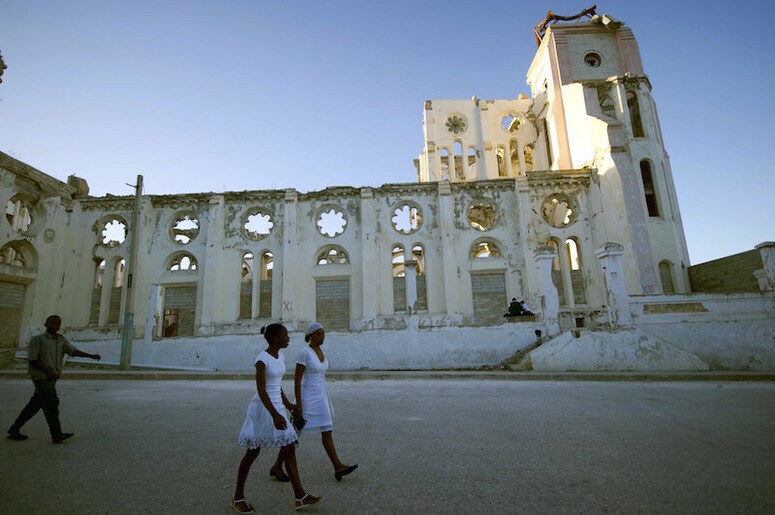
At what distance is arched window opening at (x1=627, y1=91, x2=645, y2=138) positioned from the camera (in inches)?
798

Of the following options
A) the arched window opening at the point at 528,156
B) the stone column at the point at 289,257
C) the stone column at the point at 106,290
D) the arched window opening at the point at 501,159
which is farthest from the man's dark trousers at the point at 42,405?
the arched window opening at the point at 528,156

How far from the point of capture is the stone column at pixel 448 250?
18.9 meters

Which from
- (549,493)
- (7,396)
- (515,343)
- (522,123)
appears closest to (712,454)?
(549,493)

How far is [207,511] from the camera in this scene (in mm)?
2656

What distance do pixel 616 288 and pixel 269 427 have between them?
41.3ft

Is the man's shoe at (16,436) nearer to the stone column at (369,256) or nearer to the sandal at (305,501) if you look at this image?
the sandal at (305,501)

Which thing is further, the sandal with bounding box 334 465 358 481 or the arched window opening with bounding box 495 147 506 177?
the arched window opening with bounding box 495 147 506 177

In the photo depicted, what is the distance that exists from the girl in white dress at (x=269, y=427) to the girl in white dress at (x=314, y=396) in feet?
0.58

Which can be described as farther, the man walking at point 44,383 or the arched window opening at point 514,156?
the arched window opening at point 514,156

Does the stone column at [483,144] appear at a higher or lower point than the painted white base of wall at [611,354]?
higher

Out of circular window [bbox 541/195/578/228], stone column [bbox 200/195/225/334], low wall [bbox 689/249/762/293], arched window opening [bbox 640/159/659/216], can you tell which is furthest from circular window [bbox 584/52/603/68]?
stone column [bbox 200/195/225/334]

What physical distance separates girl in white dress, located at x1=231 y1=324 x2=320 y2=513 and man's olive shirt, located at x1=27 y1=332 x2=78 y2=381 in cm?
321

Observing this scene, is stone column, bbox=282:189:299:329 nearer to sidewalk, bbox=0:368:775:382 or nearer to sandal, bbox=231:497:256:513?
sidewalk, bbox=0:368:775:382

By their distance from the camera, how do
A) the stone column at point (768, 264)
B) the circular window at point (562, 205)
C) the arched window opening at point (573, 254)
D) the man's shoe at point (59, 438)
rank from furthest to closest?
the arched window opening at point (573, 254), the circular window at point (562, 205), the stone column at point (768, 264), the man's shoe at point (59, 438)
